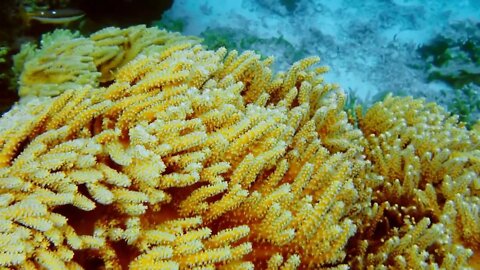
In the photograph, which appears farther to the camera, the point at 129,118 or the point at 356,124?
the point at 356,124

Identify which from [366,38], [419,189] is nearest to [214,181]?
[419,189]

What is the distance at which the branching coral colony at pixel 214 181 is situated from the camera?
6.73 feet

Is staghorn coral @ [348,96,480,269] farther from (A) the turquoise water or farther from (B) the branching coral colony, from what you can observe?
(A) the turquoise water

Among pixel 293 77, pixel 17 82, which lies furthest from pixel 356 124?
pixel 17 82

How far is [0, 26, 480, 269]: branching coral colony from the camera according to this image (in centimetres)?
205

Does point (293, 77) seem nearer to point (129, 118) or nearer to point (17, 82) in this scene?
point (129, 118)

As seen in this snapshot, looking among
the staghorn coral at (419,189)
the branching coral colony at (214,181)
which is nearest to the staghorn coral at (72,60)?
the branching coral colony at (214,181)

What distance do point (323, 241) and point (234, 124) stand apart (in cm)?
79

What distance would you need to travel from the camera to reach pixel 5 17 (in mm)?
4109

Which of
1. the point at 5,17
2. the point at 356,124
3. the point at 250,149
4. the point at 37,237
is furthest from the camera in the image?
the point at 5,17

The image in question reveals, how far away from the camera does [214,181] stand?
2.28m

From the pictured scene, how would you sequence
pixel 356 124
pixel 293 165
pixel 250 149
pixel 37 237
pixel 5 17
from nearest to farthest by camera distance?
pixel 37 237, pixel 250 149, pixel 293 165, pixel 356 124, pixel 5 17

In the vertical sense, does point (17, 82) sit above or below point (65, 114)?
below

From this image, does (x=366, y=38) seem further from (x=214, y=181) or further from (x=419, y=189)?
(x=214, y=181)
